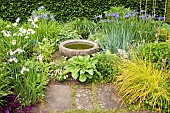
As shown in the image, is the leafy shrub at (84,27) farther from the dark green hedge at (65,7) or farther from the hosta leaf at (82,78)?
the hosta leaf at (82,78)

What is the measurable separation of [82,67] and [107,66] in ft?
1.21

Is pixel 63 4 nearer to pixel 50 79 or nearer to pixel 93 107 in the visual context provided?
pixel 50 79

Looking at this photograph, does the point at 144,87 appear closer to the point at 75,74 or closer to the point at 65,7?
the point at 75,74

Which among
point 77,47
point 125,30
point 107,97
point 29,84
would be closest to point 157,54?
point 107,97

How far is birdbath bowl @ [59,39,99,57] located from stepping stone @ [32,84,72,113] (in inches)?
27.3

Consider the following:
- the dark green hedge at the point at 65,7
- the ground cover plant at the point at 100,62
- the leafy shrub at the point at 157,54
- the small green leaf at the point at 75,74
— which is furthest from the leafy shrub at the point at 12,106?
the dark green hedge at the point at 65,7

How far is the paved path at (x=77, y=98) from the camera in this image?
3.81 m

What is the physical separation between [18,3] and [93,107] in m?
3.57

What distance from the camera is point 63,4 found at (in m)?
6.66

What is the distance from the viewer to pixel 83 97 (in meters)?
4.02

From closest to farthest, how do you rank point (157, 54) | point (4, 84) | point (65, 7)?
point (4, 84) < point (157, 54) < point (65, 7)

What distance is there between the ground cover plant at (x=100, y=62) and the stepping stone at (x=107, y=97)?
10 cm

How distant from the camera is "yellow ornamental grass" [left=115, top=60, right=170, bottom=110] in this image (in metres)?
3.72

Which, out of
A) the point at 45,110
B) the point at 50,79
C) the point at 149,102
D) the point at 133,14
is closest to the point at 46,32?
the point at 50,79
